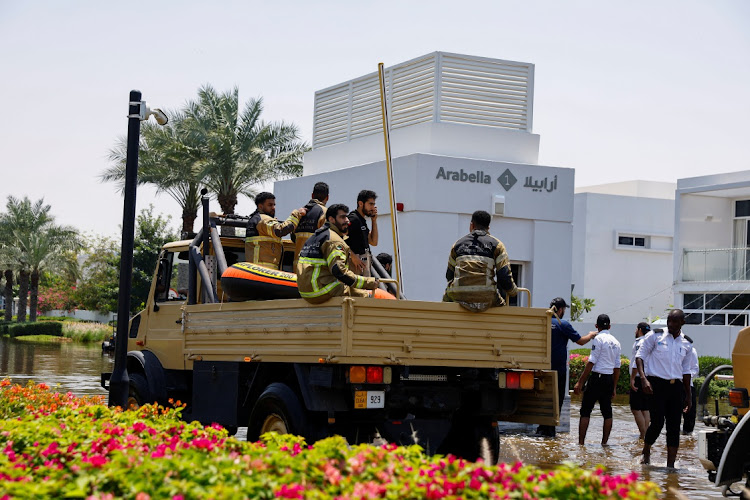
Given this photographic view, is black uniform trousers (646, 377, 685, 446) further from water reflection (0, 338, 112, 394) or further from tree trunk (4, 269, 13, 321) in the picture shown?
tree trunk (4, 269, 13, 321)

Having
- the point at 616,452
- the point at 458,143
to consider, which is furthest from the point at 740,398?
the point at 458,143

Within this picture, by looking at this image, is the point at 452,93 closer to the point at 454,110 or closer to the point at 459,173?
the point at 454,110

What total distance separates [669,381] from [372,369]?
464 cm

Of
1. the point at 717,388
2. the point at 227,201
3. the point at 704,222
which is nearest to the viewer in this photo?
the point at 717,388

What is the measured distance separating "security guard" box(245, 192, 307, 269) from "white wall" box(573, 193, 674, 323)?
30.1 meters

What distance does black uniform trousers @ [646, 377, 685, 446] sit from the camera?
11.3 meters

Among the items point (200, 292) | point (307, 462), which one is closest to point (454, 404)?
point (200, 292)

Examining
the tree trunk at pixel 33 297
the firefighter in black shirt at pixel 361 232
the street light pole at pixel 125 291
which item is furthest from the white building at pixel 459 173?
the tree trunk at pixel 33 297

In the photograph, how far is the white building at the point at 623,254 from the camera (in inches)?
1594

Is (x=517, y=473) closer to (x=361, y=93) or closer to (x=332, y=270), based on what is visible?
(x=332, y=270)

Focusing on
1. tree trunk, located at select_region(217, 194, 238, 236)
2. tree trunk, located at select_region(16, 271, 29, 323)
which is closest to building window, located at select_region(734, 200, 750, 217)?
tree trunk, located at select_region(217, 194, 238, 236)

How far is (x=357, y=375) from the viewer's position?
8.18 metres

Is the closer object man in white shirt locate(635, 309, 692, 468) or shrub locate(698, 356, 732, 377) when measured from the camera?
man in white shirt locate(635, 309, 692, 468)

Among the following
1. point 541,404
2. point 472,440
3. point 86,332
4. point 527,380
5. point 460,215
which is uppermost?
point 460,215
